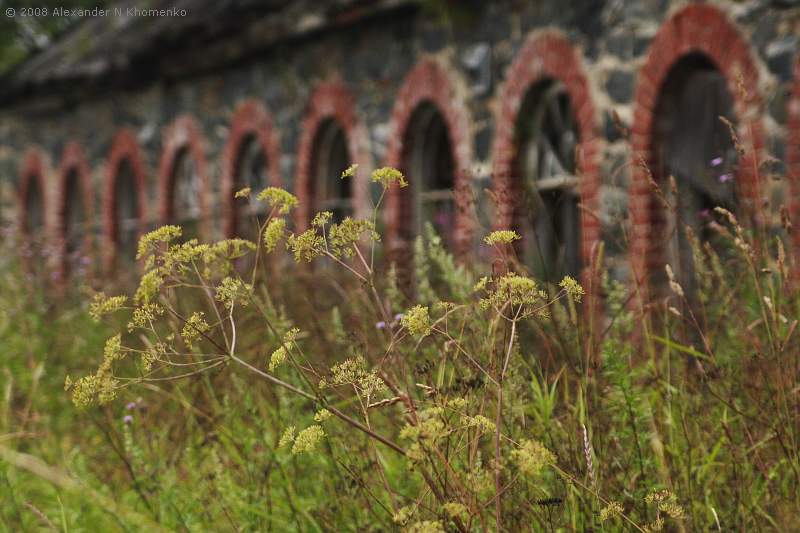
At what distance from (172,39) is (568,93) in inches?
186

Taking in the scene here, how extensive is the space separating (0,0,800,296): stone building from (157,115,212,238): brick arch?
0.02m

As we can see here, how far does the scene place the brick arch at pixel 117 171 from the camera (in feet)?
40.0

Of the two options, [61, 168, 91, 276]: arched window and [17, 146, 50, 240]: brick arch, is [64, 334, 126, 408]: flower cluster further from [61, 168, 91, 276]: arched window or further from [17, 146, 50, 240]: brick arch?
[17, 146, 50, 240]: brick arch

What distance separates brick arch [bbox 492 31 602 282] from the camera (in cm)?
665

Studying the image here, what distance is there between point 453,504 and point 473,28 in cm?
642

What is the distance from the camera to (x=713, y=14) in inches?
229

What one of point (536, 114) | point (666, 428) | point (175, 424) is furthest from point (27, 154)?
point (666, 428)

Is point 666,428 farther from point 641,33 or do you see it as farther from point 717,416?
point 641,33

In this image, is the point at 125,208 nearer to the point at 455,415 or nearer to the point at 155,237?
the point at 455,415

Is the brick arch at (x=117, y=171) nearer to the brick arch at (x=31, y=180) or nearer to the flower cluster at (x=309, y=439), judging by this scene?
the brick arch at (x=31, y=180)

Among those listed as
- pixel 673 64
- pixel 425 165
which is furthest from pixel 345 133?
pixel 673 64

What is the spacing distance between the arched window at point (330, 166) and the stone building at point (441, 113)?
0.03 m

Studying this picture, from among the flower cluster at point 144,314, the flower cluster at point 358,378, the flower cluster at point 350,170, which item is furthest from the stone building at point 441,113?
the flower cluster at point 144,314

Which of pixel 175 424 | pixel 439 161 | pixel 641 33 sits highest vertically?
pixel 641 33
